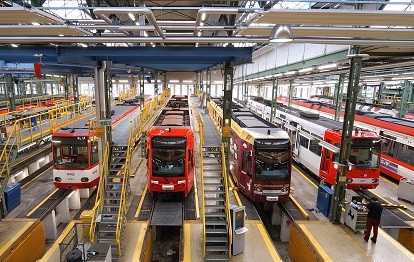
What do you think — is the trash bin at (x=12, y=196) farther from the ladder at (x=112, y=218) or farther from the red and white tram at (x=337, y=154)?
the red and white tram at (x=337, y=154)

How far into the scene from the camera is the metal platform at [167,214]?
1015cm

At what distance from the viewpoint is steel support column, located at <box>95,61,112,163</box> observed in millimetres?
11445

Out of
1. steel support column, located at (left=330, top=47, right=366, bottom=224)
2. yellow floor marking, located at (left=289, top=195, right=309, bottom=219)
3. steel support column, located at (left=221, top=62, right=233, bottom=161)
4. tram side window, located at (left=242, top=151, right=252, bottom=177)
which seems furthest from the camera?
tram side window, located at (left=242, top=151, right=252, bottom=177)

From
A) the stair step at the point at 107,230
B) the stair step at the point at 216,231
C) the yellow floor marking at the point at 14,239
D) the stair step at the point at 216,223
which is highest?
the stair step at the point at 216,223

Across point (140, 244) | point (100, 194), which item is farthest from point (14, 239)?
point (140, 244)

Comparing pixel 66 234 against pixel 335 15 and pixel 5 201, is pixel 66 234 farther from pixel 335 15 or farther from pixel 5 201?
pixel 335 15

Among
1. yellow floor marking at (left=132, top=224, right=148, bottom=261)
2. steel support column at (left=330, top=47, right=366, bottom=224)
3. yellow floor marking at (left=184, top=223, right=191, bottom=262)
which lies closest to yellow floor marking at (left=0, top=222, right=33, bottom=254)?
yellow floor marking at (left=132, top=224, right=148, bottom=261)

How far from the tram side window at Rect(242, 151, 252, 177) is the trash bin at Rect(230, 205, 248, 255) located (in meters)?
3.12

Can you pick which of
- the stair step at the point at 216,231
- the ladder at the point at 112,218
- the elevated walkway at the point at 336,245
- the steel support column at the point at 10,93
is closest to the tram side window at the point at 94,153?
the ladder at the point at 112,218

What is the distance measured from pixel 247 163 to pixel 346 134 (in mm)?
3936

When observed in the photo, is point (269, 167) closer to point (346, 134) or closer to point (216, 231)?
point (346, 134)

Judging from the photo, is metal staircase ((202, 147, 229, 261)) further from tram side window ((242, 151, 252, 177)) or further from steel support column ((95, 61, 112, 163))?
steel support column ((95, 61, 112, 163))

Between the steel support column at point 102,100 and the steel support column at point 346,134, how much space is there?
30.4 feet

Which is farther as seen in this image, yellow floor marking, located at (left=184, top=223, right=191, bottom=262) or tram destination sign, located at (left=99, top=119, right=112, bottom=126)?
tram destination sign, located at (left=99, top=119, right=112, bottom=126)
